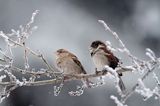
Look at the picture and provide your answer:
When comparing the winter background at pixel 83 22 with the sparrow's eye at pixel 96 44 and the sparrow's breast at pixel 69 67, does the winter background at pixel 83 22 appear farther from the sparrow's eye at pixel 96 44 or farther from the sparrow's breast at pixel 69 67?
the sparrow's eye at pixel 96 44

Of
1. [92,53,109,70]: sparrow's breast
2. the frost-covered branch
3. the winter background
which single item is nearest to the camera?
the frost-covered branch

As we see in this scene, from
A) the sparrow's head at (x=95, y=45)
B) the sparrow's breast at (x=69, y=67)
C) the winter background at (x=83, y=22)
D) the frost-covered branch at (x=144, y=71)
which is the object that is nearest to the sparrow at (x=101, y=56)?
the sparrow's head at (x=95, y=45)

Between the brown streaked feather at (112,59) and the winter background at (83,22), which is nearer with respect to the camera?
the brown streaked feather at (112,59)

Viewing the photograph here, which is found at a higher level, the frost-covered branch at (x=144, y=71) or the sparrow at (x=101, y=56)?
the sparrow at (x=101, y=56)

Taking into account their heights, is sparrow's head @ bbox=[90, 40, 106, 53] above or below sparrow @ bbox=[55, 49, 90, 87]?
below

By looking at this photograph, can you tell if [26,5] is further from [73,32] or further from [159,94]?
[159,94]

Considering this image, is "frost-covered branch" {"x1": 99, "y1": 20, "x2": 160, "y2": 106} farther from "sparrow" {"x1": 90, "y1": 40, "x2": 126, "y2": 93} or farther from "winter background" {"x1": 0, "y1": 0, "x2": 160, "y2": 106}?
"winter background" {"x1": 0, "y1": 0, "x2": 160, "y2": 106}

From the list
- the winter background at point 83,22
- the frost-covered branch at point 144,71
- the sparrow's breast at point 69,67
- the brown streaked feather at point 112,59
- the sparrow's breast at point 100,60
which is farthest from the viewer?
the winter background at point 83,22

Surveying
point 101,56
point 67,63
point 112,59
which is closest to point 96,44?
point 101,56

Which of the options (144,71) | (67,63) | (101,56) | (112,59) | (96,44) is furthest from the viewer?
(67,63)

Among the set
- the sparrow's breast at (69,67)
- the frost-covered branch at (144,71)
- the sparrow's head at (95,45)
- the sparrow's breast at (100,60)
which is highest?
the sparrow's breast at (69,67)

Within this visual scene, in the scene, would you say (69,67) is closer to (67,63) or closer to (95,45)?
(67,63)

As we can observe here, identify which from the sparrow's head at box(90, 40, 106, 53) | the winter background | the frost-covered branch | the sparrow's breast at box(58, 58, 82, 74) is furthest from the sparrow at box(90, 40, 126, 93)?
the winter background

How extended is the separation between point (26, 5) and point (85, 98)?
516cm
